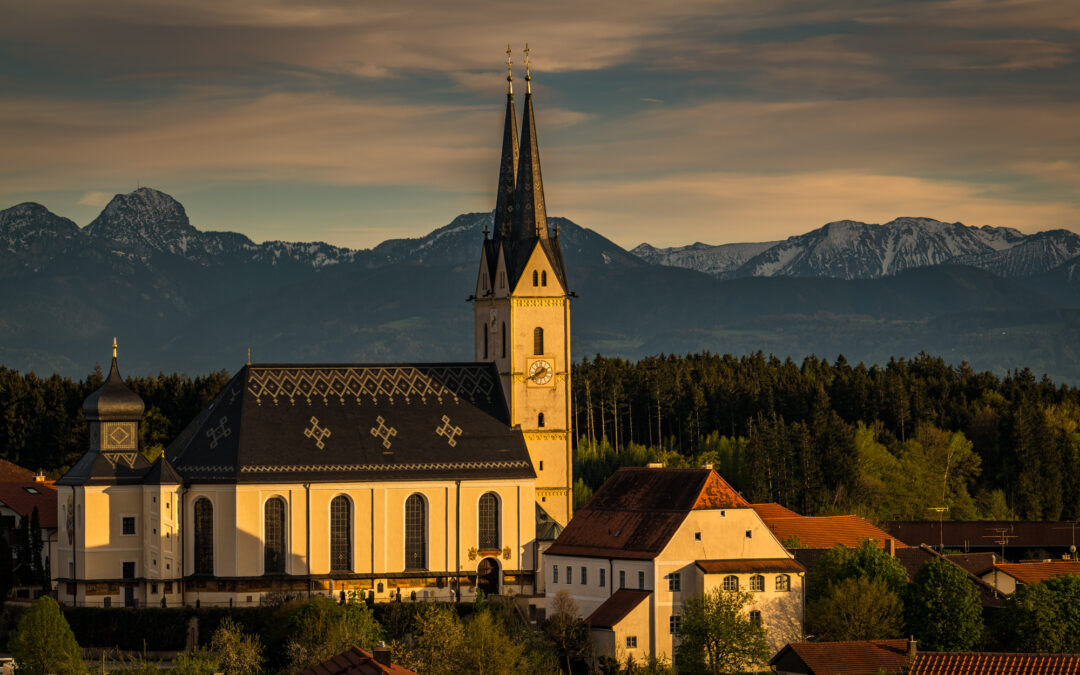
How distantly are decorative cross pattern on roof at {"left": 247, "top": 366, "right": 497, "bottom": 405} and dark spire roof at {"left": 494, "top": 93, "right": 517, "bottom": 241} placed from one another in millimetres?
8779

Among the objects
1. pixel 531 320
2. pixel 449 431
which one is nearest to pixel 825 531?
pixel 531 320

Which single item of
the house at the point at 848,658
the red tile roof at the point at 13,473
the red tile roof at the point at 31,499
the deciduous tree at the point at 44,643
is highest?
the red tile roof at the point at 13,473

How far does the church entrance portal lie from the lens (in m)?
103

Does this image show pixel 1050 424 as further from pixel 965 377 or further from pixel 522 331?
pixel 522 331

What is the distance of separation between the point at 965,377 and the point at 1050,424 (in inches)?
1309

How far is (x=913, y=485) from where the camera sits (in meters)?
147

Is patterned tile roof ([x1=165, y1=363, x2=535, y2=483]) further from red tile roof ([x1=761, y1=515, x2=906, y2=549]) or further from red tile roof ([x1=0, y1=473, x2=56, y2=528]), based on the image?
red tile roof ([x1=761, y1=515, x2=906, y2=549])

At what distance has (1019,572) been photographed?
10169 centimetres

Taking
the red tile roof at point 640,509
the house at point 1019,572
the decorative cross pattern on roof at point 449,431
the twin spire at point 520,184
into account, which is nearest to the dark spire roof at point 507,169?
the twin spire at point 520,184

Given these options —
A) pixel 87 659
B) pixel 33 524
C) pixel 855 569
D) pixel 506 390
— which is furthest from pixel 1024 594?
pixel 33 524

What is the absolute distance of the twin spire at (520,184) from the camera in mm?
110750

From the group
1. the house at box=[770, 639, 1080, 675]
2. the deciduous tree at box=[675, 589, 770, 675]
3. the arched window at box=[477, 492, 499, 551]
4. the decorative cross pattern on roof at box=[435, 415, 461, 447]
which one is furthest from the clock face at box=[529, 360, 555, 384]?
the house at box=[770, 639, 1080, 675]

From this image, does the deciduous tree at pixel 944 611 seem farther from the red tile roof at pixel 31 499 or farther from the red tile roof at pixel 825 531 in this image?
the red tile roof at pixel 31 499

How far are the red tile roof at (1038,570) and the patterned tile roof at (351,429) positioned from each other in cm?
2403
